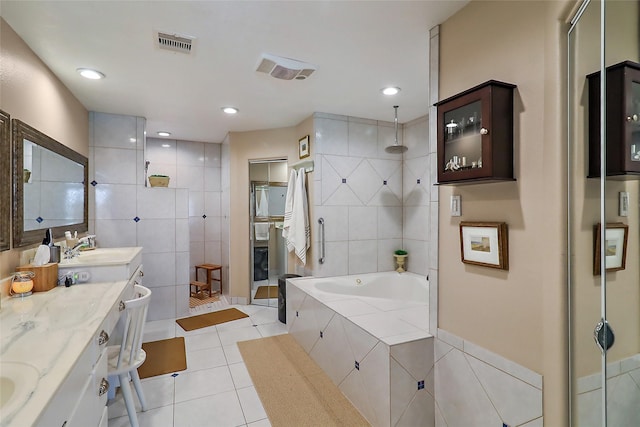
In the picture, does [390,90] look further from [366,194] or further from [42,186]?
[42,186]

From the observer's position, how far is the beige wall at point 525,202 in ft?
4.17

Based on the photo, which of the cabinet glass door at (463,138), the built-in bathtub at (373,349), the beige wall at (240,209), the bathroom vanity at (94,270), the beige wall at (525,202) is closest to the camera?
the beige wall at (525,202)

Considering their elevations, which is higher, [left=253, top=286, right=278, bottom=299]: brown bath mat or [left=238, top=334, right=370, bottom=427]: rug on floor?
[left=253, top=286, right=278, bottom=299]: brown bath mat

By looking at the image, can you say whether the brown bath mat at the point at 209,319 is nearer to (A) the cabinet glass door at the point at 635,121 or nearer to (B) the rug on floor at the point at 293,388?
(B) the rug on floor at the point at 293,388

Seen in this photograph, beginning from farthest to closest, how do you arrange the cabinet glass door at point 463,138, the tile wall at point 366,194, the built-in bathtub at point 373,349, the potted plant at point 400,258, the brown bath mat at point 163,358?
the potted plant at point 400,258
the tile wall at point 366,194
the brown bath mat at point 163,358
the built-in bathtub at point 373,349
the cabinet glass door at point 463,138

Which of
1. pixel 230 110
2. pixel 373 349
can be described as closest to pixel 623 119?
pixel 373 349

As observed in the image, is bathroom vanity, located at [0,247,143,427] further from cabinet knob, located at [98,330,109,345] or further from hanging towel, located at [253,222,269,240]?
hanging towel, located at [253,222,269,240]

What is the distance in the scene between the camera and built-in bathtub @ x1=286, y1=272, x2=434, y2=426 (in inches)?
73.2

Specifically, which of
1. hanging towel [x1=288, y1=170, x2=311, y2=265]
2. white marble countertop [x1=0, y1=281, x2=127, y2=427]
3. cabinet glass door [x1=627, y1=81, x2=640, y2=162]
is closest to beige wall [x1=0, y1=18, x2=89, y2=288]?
white marble countertop [x1=0, y1=281, x2=127, y2=427]

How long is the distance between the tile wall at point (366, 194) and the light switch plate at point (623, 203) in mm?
2651

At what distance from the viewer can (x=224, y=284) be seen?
516 centimetres

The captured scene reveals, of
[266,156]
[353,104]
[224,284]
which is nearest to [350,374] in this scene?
[353,104]

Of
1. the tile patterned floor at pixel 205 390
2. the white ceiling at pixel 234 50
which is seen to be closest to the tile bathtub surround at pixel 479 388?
the tile patterned floor at pixel 205 390

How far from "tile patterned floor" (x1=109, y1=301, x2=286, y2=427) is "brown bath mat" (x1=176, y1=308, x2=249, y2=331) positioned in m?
0.18
